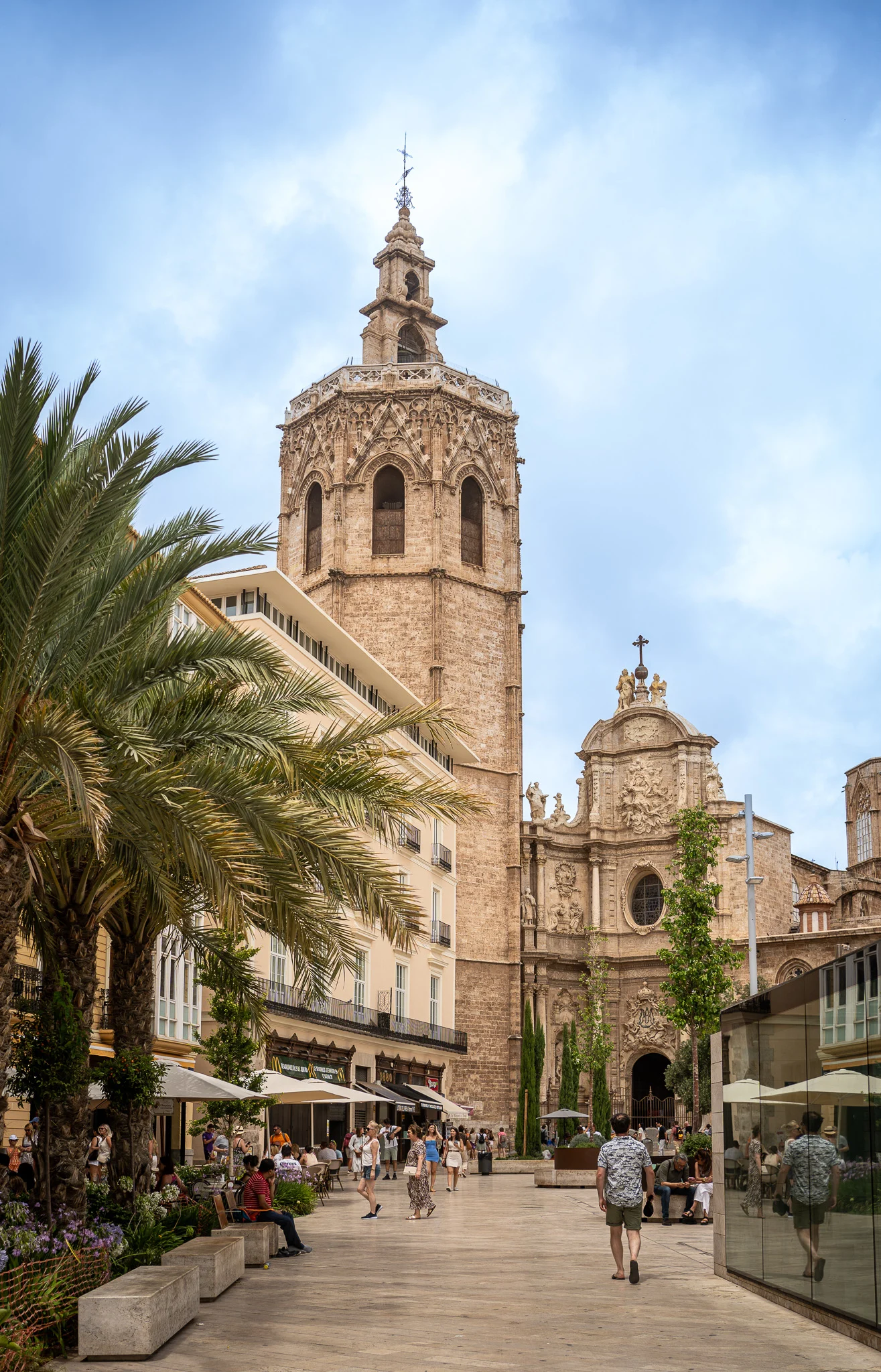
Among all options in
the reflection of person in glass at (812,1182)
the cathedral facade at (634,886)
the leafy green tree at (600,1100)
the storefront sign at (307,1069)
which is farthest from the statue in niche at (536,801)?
the reflection of person in glass at (812,1182)

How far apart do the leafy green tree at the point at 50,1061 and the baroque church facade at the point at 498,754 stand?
39430mm

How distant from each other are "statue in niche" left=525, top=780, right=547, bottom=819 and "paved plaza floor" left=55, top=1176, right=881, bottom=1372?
137 ft

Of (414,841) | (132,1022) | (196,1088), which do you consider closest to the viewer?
(132,1022)

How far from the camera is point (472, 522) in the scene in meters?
57.9

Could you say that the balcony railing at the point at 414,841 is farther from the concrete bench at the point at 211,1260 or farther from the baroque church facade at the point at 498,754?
the concrete bench at the point at 211,1260

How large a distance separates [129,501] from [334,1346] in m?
6.28

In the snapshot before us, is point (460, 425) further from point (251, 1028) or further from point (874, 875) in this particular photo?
point (251, 1028)

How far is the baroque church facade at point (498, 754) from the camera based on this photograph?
53781mm

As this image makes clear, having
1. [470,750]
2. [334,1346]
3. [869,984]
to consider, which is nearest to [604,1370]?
[334,1346]

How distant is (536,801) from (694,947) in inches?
1108

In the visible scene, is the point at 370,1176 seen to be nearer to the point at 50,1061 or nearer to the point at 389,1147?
the point at 50,1061

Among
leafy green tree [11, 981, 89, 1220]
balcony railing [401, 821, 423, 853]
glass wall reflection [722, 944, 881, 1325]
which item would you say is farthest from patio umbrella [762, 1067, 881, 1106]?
balcony railing [401, 821, 423, 853]

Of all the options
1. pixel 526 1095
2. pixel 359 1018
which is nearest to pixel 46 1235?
pixel 359 1018

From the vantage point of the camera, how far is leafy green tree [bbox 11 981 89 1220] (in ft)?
40.1
